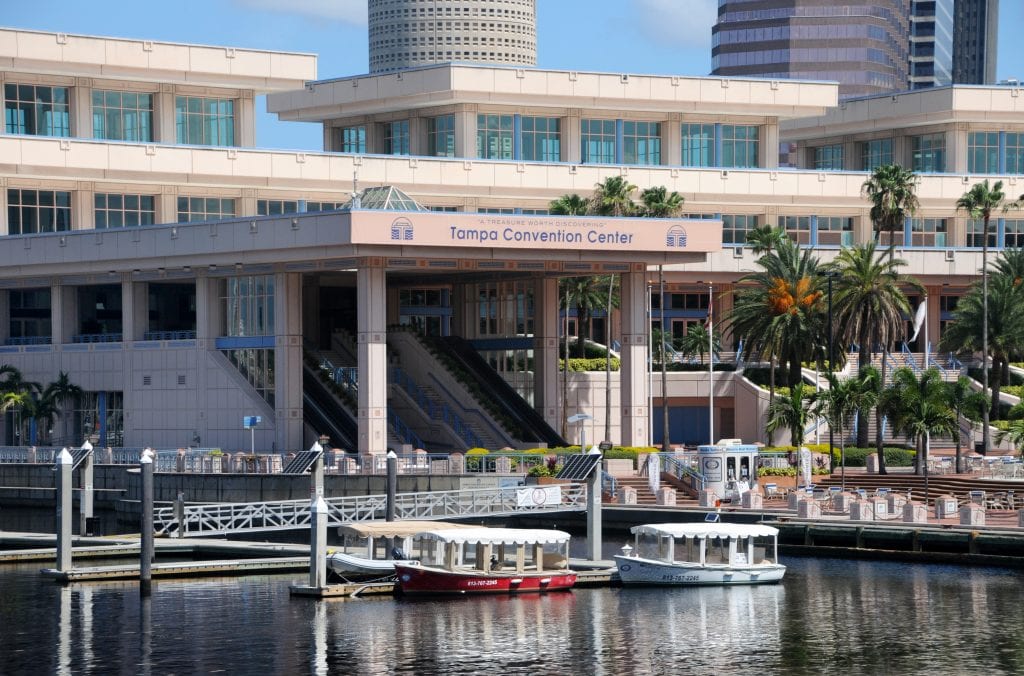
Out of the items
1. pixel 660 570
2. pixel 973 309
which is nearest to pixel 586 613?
pixel 660 570

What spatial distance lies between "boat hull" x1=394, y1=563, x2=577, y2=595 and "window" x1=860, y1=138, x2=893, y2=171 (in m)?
78.1

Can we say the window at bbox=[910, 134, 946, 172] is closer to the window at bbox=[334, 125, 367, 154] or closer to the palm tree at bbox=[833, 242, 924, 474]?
the palm tree at bbox=[833, 242, 924, 474]

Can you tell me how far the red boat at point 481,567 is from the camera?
63.2 meters

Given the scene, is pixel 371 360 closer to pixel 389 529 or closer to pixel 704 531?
pixel 389 529

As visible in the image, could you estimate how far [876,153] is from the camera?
136 metres

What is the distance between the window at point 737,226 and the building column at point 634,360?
27.9 meters

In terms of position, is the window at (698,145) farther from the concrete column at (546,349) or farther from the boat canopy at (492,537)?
the boat canopy at (492,537)

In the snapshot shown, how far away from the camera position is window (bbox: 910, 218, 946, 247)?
129625mm

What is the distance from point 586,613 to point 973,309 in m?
54.2

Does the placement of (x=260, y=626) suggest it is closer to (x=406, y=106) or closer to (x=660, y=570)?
(x=660, y=570)

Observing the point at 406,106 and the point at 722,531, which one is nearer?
the point at 722,531

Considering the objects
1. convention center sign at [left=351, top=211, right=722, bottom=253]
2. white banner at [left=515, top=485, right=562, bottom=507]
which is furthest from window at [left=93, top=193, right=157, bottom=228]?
white banner at [left=515, top=485, right=562, bottom=507]

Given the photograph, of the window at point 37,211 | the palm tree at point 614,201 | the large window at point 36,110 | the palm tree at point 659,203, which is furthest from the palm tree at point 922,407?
the large window at point 36,110

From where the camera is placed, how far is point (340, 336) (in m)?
106
